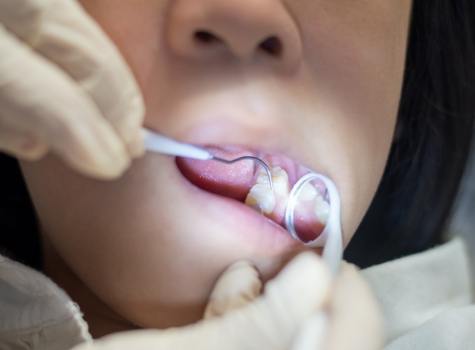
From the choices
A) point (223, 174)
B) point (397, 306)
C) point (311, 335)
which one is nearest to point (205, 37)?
point (223, 174)

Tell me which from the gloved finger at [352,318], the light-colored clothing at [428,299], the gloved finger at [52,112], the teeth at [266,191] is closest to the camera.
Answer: the gloved finger at [52,112]

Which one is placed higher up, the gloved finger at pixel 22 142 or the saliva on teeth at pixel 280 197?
the gloved finger at pixel 22 142

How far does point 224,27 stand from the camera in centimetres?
56

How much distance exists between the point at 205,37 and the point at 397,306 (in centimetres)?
54

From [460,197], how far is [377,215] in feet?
0.53

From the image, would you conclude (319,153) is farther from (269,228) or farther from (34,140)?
(34,140)

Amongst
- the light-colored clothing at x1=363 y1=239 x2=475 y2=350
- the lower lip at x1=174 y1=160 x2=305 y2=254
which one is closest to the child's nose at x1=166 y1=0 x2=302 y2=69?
the lower lip at x1=174 y1=160 x2=305 y2=254

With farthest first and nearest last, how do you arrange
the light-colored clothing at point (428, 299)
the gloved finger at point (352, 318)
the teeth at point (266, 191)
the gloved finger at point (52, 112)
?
the light-colored clothing at point (428, 299) < the teeth at point (266, 191) < the gloved finger at point (352, 318) < the gloved finger at point (52, 112)

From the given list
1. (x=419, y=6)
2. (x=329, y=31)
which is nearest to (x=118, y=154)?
(x=329, y=31)

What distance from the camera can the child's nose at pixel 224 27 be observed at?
0.56 m

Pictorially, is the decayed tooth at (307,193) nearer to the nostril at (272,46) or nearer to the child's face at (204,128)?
the child's face at (204,128)

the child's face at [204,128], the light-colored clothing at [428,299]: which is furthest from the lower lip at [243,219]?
the light-colored clothing at [428,299]

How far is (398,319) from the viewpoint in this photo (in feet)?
3.16

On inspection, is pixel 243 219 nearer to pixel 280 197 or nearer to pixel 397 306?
pixel 280 197
